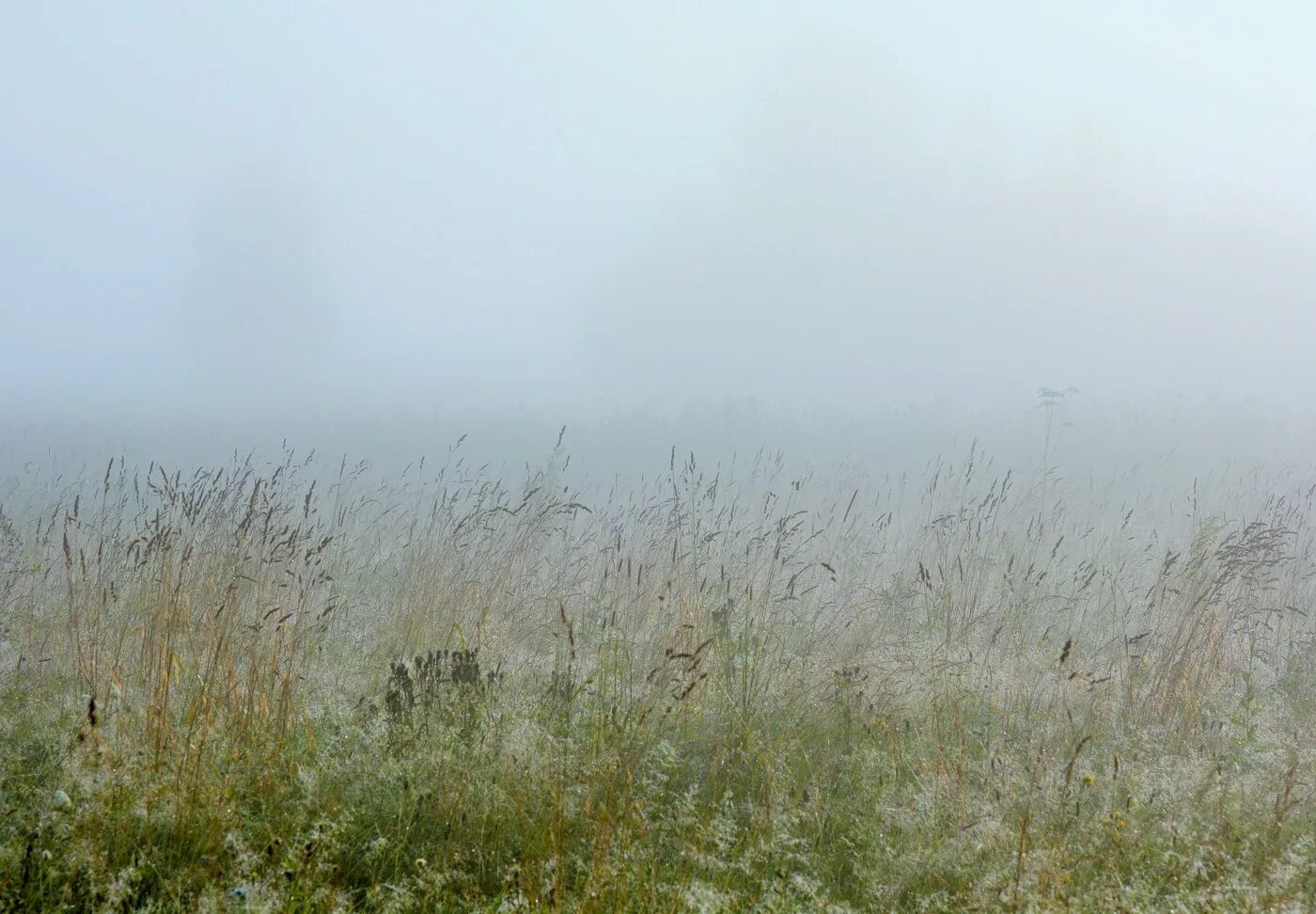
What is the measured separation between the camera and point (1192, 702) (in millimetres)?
4109

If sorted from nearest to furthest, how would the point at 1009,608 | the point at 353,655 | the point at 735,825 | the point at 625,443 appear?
1. the point at 735,825
2. the point at 353,655
3. the point at 1009,608
4. the point at 625,443

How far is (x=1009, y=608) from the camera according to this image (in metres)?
5.37

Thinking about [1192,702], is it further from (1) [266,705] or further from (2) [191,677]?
(2) [191,677]

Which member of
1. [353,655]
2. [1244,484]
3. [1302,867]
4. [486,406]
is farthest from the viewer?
[486,406]

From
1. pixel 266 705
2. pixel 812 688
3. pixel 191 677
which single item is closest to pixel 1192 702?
pixel 812 688

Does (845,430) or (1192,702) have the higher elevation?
(845,430)

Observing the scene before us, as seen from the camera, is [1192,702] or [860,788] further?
[1192,702]

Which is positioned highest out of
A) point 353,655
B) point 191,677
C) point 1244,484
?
point 1244,484

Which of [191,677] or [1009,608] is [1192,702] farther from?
[191,677]

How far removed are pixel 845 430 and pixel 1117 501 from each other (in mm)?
8107

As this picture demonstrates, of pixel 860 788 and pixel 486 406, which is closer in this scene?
pixel 860 788

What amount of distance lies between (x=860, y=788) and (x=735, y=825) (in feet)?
2.40

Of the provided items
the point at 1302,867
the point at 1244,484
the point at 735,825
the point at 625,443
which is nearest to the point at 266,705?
the point at 735,825

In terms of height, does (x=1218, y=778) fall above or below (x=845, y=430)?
below
